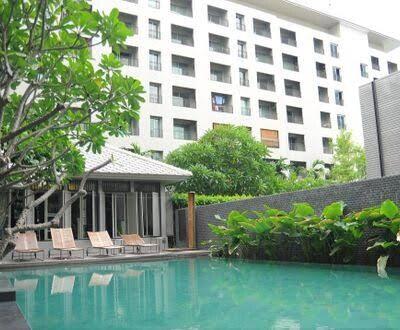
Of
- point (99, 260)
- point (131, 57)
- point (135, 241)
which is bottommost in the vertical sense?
point (99, 260)

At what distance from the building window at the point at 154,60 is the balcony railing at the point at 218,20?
642 centimetres

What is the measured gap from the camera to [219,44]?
35594 millimetres

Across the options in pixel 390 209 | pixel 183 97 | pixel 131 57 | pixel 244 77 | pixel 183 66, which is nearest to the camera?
pixel 390 209

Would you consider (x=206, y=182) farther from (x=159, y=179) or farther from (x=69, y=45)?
(x=69, y=45)

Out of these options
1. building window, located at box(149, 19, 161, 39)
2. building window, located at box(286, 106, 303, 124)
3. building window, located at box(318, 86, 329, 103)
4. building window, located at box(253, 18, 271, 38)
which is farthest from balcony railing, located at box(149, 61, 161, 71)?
building window, located at box(318, 86, 329, 103)

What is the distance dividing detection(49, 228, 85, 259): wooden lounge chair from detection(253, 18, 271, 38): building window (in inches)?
1097

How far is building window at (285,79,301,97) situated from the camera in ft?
127

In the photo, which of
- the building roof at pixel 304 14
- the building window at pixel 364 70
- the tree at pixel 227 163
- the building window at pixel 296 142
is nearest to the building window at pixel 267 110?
the building window at pixel 296 142

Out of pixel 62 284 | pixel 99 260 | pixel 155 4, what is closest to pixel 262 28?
pixel 155 4

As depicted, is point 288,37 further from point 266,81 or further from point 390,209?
point 390,209

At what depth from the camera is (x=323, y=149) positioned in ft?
127

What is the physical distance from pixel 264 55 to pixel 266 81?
233cm

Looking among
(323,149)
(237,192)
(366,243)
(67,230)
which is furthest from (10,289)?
(323,149)

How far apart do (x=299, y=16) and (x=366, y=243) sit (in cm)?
3572
